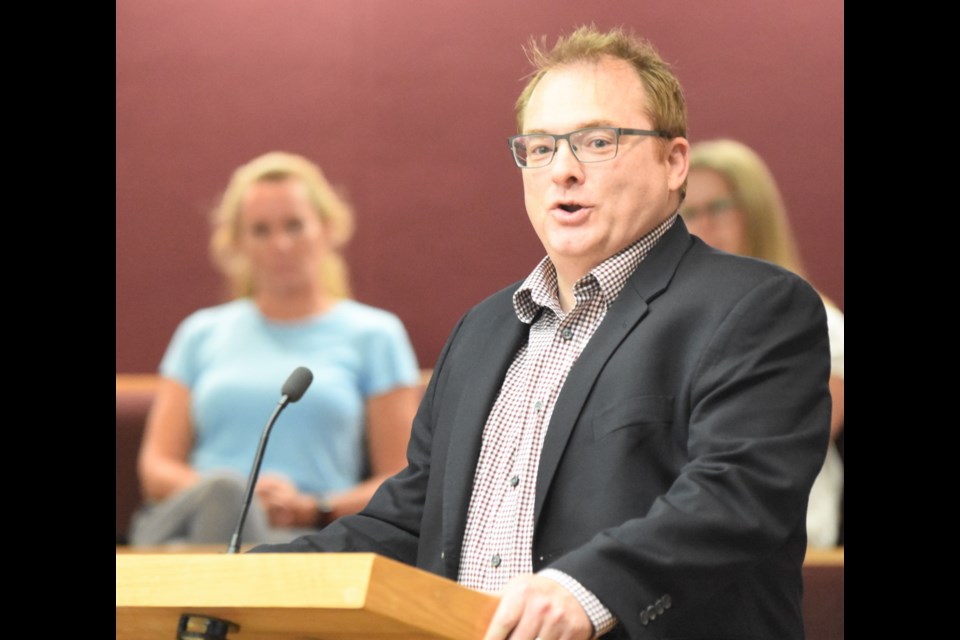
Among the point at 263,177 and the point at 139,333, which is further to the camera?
the point at 139,333

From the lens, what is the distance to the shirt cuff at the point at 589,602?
1667mm

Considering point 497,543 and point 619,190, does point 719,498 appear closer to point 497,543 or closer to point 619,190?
point 497,543

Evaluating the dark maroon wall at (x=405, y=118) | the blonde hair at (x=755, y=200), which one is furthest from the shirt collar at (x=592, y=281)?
the dark maroon wall at (x=405, y=118)

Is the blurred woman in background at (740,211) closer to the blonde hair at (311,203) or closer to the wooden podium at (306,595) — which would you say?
the blonde hair at (311,203)

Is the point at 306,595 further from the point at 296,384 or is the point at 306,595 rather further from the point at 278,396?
the point at 278,396

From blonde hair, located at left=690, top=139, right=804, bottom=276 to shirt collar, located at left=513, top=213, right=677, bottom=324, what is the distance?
6.27 ft

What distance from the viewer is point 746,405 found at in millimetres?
1846

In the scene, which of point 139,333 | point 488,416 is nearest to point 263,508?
point 139,333

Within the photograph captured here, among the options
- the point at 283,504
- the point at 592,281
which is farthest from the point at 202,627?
the point at 283,504

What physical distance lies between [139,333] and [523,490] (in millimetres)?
3414

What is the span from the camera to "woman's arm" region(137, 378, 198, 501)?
14.6ft

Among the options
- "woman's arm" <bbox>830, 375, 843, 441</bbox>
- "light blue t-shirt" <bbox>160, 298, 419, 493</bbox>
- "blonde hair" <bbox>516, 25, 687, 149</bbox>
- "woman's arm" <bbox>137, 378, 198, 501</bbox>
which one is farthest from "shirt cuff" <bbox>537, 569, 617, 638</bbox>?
"woman's arm" <bbox>137, 378, 198, 501</bbox>

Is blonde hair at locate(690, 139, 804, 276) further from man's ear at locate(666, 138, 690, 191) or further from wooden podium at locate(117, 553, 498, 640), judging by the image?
wooden podium at locate(117, 553, 498, 640)

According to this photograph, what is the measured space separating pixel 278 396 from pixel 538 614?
282 centimetres
